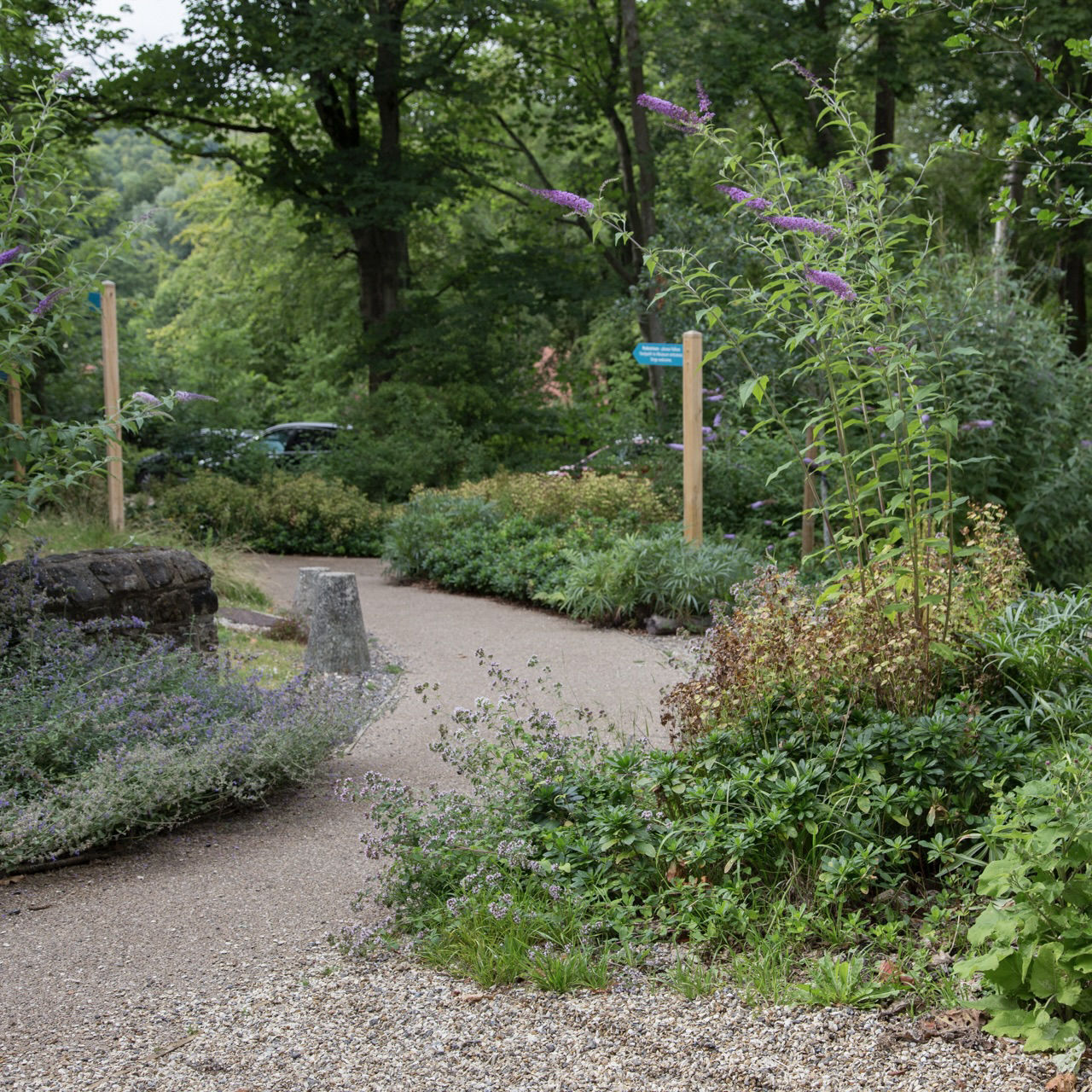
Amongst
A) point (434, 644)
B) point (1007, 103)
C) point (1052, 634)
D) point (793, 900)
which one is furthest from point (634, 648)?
point (1007, 103)

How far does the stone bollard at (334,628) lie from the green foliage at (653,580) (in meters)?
2.42

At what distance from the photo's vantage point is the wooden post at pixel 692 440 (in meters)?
10.0

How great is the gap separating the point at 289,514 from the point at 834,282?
11.8 metres

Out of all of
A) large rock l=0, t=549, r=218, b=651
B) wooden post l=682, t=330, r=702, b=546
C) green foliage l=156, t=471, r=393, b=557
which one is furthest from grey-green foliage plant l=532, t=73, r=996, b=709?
green foliage l=156, t=471, r=393, b=557

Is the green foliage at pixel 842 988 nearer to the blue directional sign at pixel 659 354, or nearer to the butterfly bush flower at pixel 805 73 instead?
the butterfly bush flower at pixel 805 73

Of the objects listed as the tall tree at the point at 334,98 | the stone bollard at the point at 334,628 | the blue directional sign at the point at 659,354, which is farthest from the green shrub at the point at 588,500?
the tall tree at the point at 334,98

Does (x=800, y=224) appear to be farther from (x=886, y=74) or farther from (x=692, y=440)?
→ (x=886, y=74)

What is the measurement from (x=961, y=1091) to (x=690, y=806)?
1.48 m

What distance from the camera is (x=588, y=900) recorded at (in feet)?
11.9

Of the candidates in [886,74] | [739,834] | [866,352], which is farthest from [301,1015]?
[886,74]

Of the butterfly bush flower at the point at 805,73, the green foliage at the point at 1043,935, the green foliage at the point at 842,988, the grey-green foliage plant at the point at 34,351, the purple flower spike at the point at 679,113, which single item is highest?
the butterfly bush flower at the point at 805,73

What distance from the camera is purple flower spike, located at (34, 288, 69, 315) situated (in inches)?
217

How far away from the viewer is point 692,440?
10117 millimetres

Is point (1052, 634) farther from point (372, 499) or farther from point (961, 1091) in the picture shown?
point (372, 499)
